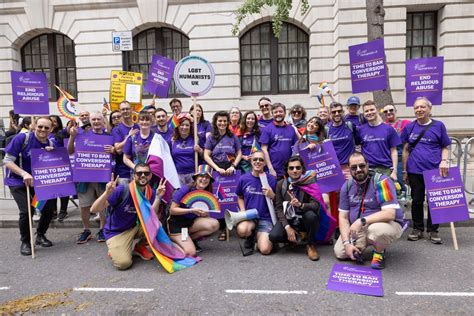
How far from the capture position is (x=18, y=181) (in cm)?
537

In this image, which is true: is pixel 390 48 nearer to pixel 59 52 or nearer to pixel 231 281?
pixel 231 281

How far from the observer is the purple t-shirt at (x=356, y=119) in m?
6.00

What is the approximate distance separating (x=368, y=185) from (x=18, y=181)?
5.00m

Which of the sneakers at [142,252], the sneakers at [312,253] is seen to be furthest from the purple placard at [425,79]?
the sneakers at [142,252]

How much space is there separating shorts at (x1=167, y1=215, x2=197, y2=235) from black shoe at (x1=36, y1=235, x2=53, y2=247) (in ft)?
6.74

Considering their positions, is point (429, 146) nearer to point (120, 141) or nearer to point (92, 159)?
point (120, 141)

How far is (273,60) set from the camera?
13.7 metres

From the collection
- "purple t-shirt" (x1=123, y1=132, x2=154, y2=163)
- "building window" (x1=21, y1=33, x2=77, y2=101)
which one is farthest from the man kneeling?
"building window" (x1=21, y1=33, x2=77, y2=101)

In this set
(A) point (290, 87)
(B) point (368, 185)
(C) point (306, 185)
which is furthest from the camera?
(A) point (290, 87)

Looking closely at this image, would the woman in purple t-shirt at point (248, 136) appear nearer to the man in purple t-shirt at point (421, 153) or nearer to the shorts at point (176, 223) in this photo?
the shorts at point (176, 223)

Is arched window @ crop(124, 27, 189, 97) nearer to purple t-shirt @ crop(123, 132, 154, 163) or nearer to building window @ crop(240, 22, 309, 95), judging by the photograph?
building window @ crop(240, 22, 309, 95)

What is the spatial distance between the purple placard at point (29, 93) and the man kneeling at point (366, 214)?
4865mm

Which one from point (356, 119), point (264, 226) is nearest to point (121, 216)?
point (264, 226)

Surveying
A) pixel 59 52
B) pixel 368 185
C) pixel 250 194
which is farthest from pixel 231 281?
pixel 59 52
